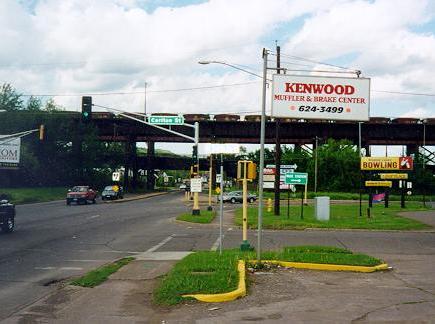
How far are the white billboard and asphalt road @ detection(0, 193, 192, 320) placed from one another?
7.29 m

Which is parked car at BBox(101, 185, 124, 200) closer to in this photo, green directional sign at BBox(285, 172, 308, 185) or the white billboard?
green directional sign at BBox(285, 172, 308, 185)

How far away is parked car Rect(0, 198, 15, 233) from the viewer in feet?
73.9

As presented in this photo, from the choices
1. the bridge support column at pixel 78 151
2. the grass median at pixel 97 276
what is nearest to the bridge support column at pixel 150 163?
the bridge support column at pixel 78 151

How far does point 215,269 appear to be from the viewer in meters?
12.5

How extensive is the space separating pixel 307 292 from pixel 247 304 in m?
1.65

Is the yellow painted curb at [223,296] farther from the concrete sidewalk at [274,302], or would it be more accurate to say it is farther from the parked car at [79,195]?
the parked car at [79,195]

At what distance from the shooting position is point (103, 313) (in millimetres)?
9445

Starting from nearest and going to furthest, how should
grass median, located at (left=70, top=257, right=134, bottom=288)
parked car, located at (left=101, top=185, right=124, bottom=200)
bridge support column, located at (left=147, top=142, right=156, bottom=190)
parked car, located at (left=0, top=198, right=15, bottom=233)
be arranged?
1. grass median, located at (left=70, top=257, right=134, bottom=288)
2. parked car, located at (left=0, top=198, right=15, bottom=233)
3. parked car, located at (left=101, top=185, right=124, bottom=200)
4. bridge support column, located at (left=147, top=142, right=156, bottom=190)

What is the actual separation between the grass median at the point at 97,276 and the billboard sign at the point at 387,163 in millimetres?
30803

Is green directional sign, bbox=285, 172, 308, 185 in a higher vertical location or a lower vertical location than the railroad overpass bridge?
lower

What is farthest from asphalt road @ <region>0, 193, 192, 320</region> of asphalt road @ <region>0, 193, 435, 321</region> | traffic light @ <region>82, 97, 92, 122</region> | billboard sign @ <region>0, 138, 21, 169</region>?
billboard sign @ <region>0, 138, 21, 169</region>

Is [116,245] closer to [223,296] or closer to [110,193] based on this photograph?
[223,296]

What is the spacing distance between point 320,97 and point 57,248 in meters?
12.2

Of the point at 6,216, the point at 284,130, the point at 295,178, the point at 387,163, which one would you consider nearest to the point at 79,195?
the point at 295,178
